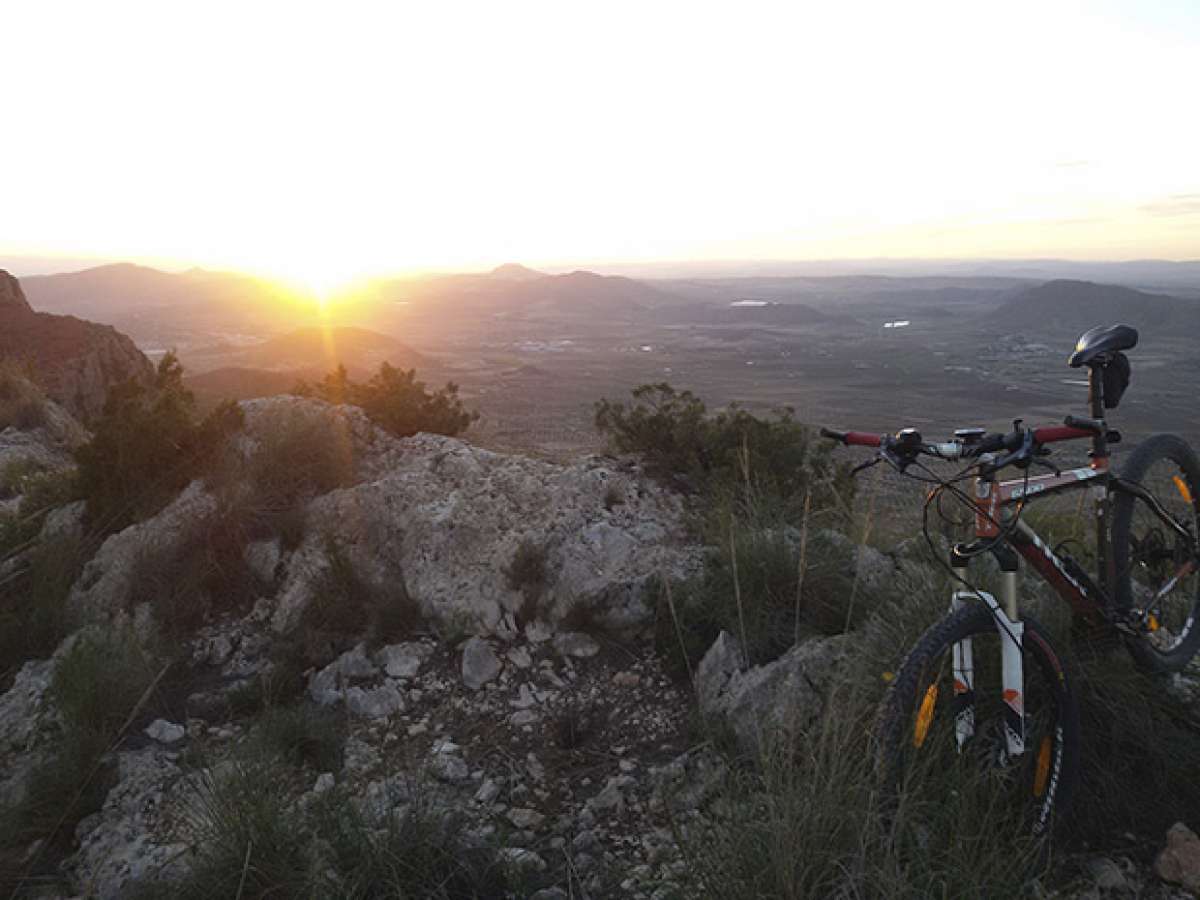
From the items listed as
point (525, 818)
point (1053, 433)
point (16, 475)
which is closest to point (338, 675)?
point (525, 818)

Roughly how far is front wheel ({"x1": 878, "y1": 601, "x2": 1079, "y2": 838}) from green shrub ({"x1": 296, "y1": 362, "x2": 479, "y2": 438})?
18.2 feet

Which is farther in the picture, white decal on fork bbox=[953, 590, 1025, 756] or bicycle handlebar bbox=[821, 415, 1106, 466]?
bicycle handlebar bbox=[821, 415, 1106, 466]

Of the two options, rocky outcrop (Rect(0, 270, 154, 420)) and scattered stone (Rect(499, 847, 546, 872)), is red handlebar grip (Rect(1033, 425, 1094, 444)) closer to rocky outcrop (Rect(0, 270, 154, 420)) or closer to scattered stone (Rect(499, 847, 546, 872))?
scattered stone (Rect(499, 847, 546, 872))

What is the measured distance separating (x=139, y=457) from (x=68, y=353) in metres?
9.20

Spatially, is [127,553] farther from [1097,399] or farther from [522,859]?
[1097,399]

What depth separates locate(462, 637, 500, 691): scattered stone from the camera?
426 centimetres

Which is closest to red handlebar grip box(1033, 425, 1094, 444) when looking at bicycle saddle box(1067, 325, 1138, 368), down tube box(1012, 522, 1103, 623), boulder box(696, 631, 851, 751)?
down tube box(1012, 522, 1103, 623)

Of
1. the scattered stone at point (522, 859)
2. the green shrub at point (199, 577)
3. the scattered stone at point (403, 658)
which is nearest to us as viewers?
the scattered stone at point (522, 859)

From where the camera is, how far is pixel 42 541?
5539 mm

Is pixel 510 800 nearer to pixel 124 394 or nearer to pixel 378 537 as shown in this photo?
pixel 378 537

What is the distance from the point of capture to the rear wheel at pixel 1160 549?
9.63 feet

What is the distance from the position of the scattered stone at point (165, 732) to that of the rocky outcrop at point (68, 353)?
916 cm

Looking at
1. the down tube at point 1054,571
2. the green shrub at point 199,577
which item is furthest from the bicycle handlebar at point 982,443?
the green shrub at point 199,577

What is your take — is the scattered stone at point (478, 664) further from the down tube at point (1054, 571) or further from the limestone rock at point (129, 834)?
the down tube at point (1054, 571)
